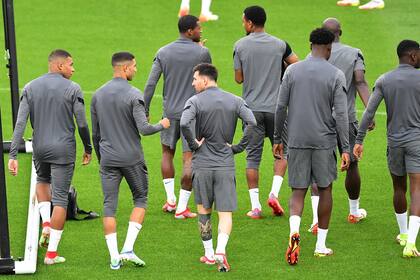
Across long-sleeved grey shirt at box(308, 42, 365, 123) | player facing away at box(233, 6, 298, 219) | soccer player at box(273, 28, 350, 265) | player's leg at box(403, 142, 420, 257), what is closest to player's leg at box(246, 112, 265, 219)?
player facing away at box(233, 6, 298, 219)

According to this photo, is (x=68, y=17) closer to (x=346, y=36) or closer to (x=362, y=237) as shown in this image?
(x=346, y=36)

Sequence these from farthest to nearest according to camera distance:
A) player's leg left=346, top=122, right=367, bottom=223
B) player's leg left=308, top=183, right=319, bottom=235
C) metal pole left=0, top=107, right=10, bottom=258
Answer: player's leg left=308, top=183, right=319, bottom=235
player's leg left=346, top=122, right=367, bottom=223
metal pole left=0, top=107, right=10, bottom=258

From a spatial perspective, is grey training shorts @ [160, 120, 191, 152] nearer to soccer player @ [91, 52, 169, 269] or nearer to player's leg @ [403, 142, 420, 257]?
soccer player @ [91, 52, 169, 269]

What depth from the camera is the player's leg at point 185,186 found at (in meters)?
15.1

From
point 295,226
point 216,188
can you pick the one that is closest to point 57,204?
point 216,188

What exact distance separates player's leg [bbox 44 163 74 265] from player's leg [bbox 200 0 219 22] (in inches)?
554

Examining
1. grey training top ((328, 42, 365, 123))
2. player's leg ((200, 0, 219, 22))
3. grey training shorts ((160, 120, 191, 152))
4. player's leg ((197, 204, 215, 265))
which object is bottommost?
player's leg ((200, 0, 219, 22))

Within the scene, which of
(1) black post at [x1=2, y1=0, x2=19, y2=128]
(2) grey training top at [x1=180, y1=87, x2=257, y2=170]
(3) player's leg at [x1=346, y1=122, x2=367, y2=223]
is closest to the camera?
(2) grey training top at [x1=180, y1=87, x2=257, y2=170]

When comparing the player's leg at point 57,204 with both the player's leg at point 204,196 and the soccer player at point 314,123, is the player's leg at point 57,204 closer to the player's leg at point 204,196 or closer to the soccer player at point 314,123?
the player's leg at point 204,196

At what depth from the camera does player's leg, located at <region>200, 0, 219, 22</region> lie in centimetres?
2712

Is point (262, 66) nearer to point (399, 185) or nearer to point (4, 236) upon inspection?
point (399, 185)

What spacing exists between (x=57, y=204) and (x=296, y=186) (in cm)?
259

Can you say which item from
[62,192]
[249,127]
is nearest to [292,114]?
[249,127]

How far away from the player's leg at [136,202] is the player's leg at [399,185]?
2.74 metres
